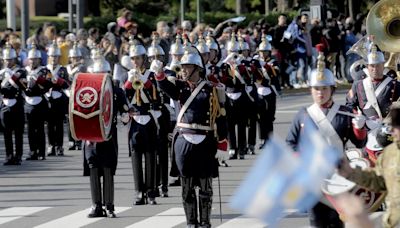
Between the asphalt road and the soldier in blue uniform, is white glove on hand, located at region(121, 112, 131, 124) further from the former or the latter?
the asphalt road

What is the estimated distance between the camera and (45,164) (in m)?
21.9

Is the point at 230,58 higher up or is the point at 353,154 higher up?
the point at 230,58

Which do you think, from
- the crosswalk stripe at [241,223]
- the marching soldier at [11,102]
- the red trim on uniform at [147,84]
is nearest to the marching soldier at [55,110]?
the marching soldier at [11,102]

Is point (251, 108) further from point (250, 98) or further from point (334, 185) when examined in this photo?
point (334, 185)

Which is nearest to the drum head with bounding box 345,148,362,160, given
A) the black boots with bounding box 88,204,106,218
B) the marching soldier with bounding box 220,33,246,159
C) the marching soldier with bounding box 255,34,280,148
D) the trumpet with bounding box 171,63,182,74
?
the trumpet with bounding box 171,63,182,74

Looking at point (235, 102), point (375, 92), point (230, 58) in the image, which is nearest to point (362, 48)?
point (375, 92)

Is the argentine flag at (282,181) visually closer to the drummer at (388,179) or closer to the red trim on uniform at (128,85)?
the drummer at (388,179)

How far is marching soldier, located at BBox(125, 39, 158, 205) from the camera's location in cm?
1641

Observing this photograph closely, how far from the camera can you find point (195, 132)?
46.7 feet

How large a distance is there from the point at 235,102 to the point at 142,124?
245 inches

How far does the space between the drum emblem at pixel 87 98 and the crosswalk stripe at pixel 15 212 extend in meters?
1.43

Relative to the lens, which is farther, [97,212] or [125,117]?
Result: [125,117]

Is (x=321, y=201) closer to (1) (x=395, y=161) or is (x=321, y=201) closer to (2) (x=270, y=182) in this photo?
(1) (x=395, y=161)

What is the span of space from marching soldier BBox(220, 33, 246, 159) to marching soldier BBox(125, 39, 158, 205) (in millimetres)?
5268
